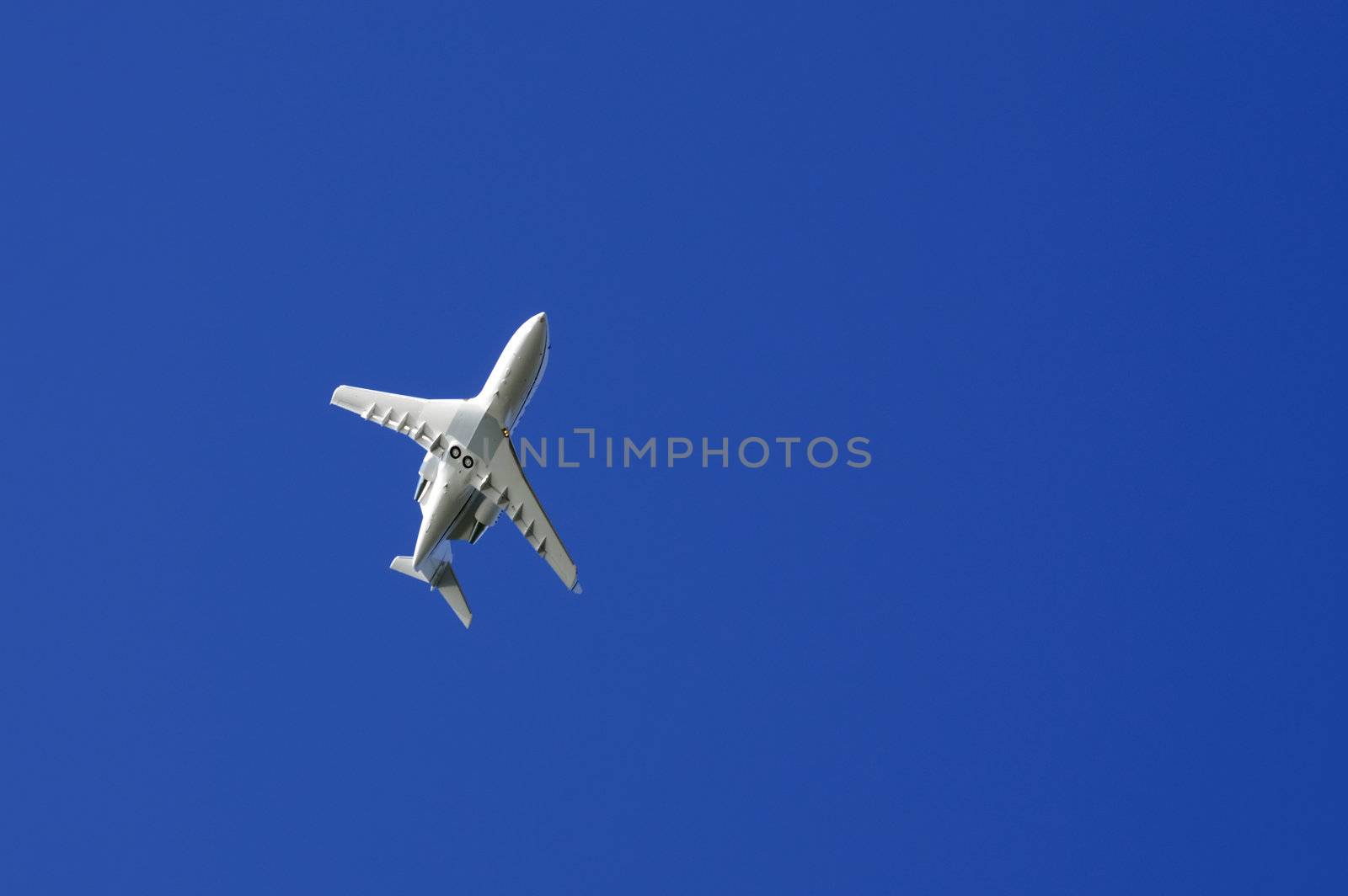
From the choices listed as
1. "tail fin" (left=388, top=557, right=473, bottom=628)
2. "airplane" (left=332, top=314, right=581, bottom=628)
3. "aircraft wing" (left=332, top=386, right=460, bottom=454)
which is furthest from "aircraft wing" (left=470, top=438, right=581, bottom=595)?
"tail fin" (left=388, top=557, right=473, bottom=628)

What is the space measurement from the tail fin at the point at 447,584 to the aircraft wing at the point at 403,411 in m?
5.50

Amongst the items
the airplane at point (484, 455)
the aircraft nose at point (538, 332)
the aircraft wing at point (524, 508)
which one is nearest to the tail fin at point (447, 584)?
the airplane at point (484, 455)

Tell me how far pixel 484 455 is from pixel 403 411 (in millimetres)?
3669

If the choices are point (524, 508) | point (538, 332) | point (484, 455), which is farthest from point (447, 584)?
point (538, 332)

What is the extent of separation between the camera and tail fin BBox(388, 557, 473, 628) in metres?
71.6

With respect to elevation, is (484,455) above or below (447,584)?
above

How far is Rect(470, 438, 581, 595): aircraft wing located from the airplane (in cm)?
3

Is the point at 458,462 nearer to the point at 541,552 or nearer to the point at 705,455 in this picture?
the point at 541,552

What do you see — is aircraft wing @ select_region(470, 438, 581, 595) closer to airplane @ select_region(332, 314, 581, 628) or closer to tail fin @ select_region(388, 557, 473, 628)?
airplane @ select_region(332, 314, 581, 628)

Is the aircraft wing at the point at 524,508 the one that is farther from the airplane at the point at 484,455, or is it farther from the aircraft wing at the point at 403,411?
the aircraft wing at the point at 403,411

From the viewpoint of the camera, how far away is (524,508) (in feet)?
221

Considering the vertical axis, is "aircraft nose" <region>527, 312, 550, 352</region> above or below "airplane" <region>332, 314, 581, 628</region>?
above

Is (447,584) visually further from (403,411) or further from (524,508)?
(403,411)

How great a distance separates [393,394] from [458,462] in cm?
375
